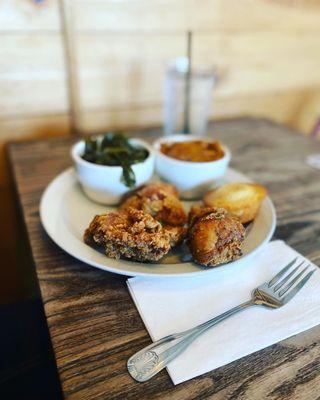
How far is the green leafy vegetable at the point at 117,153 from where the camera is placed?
69 centimetres

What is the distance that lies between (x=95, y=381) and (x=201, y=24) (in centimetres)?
118

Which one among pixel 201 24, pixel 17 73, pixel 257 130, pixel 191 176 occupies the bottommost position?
pixel 257 130

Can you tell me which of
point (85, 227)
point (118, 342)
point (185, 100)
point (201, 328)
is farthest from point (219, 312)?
point (185, 100)

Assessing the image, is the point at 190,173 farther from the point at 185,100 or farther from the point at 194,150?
the point at 185,100

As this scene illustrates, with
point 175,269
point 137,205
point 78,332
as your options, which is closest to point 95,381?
point 78,332

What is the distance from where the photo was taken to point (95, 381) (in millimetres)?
379

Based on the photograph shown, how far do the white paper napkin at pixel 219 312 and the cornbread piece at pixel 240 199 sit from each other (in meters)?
0.10

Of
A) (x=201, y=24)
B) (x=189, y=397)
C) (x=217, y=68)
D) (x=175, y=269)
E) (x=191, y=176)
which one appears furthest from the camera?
(x=217, y=68)

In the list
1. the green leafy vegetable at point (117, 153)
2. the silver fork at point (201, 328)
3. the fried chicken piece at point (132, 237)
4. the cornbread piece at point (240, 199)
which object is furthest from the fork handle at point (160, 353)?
the green leafy vegetable at point (117, 153)

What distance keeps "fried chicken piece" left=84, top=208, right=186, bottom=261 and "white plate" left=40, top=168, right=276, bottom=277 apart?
0.02 m

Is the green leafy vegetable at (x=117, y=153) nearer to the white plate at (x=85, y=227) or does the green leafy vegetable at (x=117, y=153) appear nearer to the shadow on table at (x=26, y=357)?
the white plate at (x=85, y=227)

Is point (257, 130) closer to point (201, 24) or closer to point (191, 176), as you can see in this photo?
point (201, 24)

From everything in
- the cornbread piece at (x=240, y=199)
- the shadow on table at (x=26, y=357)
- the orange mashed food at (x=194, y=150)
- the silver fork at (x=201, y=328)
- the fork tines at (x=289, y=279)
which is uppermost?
the orange mashed food at (x=194, y=150)

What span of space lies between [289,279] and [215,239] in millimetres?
142
